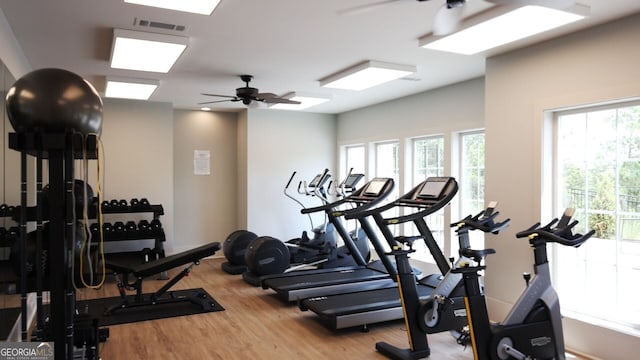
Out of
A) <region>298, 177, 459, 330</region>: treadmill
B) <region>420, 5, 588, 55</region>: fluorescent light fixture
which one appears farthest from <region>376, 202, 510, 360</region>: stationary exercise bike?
<region>420, 5, 588, 55</region>: fluorescent light fixture

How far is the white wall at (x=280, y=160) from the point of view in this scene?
7871 millimetres

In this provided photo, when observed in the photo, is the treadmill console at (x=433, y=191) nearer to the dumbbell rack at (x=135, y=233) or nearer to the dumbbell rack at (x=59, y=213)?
the dumbbell rack at (x=59, y=213)

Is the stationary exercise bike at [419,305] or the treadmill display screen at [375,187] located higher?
the treadmill display screen at [375,187]

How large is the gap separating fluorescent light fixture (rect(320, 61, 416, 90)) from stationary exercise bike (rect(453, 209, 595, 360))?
2.23 metres

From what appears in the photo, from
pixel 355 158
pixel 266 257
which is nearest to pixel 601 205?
pixel 266 257

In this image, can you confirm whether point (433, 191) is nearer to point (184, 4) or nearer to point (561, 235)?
point (561, 235)

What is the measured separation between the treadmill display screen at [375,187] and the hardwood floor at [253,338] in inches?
51.4

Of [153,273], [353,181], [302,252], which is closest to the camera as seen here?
[153,273]

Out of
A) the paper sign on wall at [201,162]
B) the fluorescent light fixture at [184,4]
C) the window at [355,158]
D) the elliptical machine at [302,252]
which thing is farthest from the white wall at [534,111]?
the paper sign on wall at [201,162]

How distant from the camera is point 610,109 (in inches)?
144

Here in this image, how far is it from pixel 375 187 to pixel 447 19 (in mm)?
2589

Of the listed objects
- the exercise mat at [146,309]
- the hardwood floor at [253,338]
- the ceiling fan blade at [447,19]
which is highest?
the ceiling fan blade at [447,19]

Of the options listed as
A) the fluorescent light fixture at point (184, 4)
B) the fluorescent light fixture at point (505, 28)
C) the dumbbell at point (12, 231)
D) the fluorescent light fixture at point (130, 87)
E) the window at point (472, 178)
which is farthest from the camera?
the window at point (472, 178)

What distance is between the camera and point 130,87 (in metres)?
5.74
